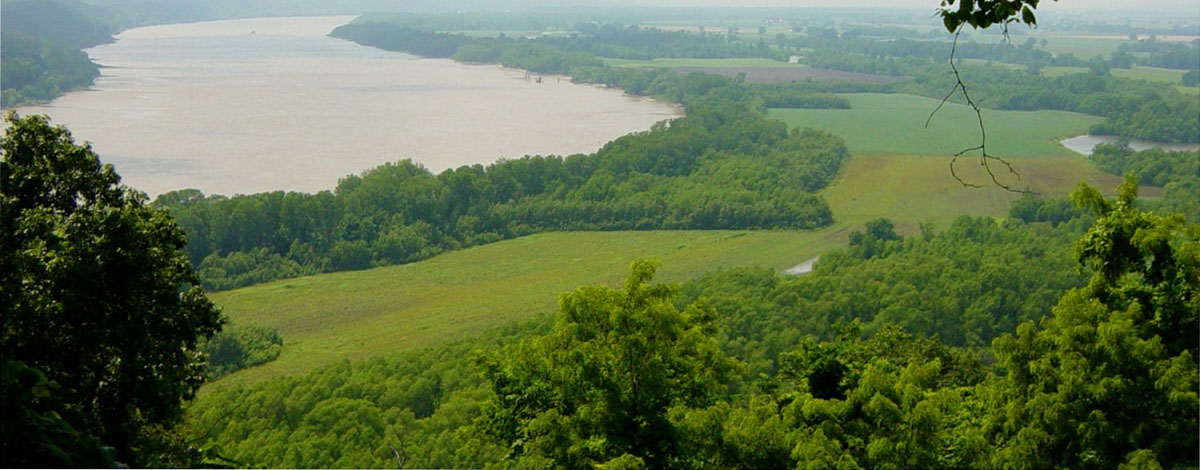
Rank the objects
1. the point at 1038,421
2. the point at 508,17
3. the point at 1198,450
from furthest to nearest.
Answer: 1. the point at 508,17
2. the point at 1038,421
3. the point at 1198,450

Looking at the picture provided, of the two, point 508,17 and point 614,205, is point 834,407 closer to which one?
point 614,205

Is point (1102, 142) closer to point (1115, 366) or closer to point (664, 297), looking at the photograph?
point (1115, 366)

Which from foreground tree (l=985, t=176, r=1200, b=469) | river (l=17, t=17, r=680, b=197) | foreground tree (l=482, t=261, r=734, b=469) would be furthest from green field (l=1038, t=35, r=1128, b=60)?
foreground tree (l=482, t=261, r=734, b=469)

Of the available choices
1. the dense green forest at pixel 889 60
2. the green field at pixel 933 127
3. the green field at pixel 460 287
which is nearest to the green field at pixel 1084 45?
the dense green forest at pixel 889 60

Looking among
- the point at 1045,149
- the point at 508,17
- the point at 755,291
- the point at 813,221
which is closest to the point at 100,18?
the point at 813,221

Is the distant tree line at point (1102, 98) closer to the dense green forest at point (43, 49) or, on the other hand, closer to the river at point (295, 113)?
the river at point (295, 113)

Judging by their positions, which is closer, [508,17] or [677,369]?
[677,369]
